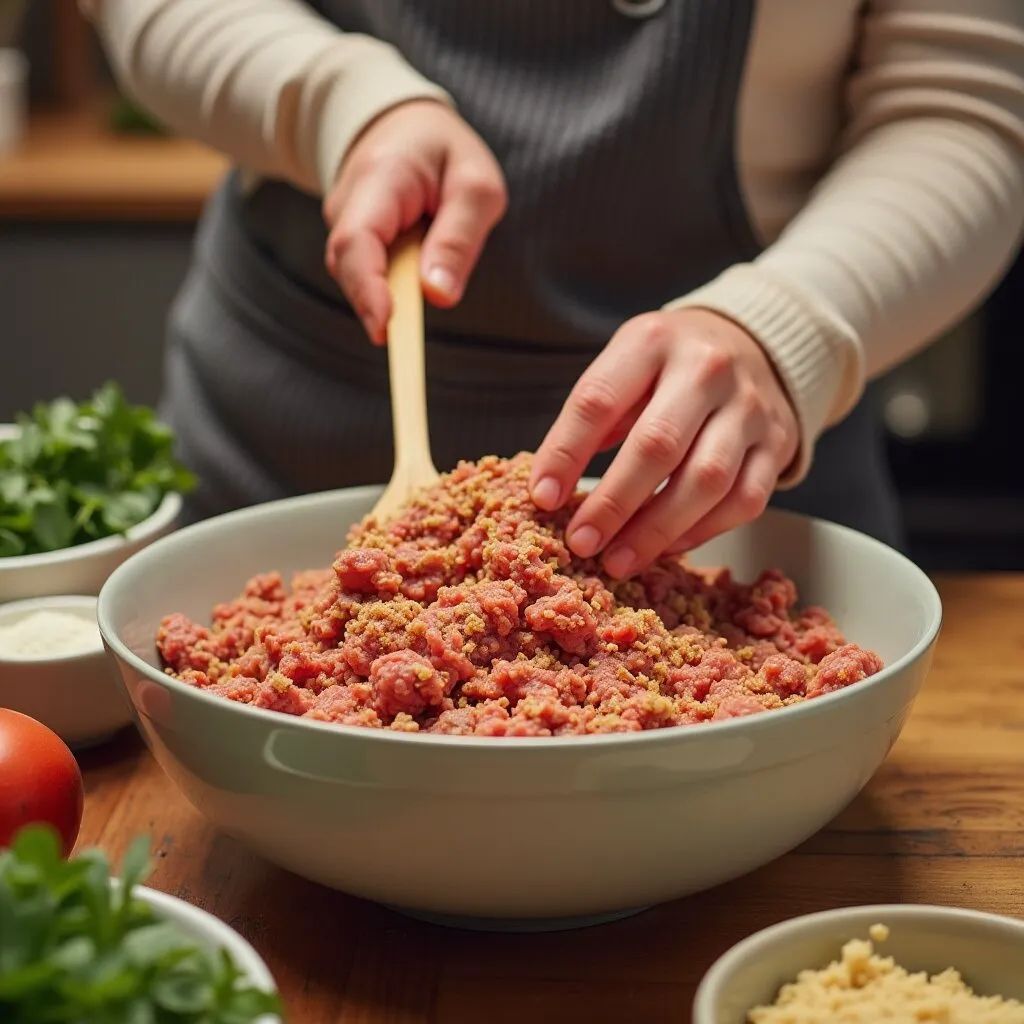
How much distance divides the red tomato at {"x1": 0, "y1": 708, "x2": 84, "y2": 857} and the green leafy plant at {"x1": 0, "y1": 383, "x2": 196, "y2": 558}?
1.01 ft

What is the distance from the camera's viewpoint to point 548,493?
3.15ft

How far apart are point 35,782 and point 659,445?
0.46m

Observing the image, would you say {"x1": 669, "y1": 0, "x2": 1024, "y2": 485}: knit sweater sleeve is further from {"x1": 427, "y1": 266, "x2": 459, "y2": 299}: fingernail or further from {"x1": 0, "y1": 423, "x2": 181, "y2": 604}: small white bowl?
{"x1": 0, "y1": 423, "x2": 181, "y2": 604}: small white bowl

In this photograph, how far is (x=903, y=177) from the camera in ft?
3.98

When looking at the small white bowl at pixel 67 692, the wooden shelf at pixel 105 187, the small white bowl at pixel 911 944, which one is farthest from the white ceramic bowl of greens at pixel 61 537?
the wooden shelf at pixel 105 187

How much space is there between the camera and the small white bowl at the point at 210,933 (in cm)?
61

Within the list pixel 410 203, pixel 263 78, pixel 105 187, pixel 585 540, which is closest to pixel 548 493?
pixel 585 540

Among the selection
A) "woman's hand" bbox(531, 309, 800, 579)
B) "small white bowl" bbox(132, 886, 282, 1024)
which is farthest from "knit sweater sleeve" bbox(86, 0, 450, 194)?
"small white bowl" bbox(132, 886, 282, 1024)

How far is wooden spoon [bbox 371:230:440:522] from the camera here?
107cm

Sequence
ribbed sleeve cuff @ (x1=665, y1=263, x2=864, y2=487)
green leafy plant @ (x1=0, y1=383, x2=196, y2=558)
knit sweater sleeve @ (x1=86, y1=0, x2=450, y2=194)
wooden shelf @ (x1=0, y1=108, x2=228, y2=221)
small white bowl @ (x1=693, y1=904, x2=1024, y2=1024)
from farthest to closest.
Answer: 1. wooden shelf @ (x1=0, y1=108, x2=228, y2=221)
2. knit sweater sleeve @ (x1=86, y1=0, x2=450, y2=194)
3. green leafy plant @ (x1=0, y1=383, x2=196, y2=558)
4. ribbed sleeve cuff @ (x1=665, y1=263, x2=864, y2=487)
5. small white bowl @ (x1=693, y1=904, x2=1024, y2=1024)

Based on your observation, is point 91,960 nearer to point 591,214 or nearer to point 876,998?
point 876,998

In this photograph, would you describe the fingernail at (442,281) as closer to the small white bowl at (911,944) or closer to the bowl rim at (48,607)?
the bowl rim at (48,607)

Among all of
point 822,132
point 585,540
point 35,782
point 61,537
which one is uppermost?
point 822,132

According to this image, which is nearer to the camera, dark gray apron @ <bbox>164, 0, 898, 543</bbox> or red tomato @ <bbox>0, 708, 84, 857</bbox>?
red tomato @ <bbox>0, 708, 84, 857</bbox>
